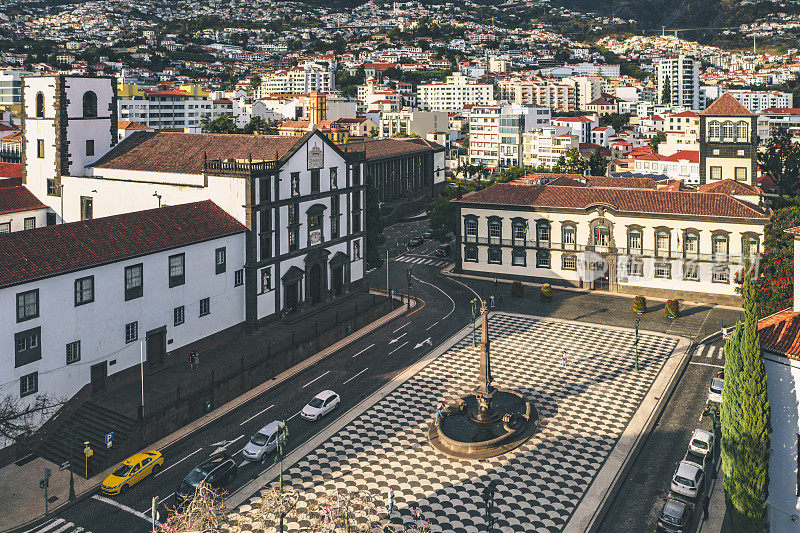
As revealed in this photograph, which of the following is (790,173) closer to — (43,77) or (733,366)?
(733,366)

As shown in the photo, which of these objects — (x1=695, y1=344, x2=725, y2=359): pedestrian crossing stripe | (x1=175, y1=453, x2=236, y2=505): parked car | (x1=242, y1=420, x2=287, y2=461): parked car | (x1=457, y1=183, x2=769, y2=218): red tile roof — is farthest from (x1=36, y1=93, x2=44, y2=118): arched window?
(x1=695, y1=344, x2=725, y2=359): pedestrian crossing stripe

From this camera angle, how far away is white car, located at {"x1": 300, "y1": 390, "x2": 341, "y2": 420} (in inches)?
1789

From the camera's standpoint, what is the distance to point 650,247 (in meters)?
73.3

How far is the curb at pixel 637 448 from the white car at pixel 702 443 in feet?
10.1

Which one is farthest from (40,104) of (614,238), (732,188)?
(732,188)

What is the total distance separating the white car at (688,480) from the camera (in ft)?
120

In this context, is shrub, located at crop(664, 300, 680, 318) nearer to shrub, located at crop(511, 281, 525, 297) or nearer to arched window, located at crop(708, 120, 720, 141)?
shrub, located at crop(511, 281, 525, 297)

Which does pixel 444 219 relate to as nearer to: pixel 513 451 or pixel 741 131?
pixel 741 131

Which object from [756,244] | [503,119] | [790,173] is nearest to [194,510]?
[756,244]

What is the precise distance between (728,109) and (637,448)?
210ft

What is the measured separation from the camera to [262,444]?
40.6 meters

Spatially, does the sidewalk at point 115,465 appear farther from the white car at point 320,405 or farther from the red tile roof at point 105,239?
the red tile roof at point 105,239

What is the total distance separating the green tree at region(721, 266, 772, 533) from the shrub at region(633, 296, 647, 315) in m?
38.1

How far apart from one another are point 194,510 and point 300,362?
30.0 metres
